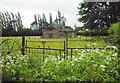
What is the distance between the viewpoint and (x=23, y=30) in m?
3.63

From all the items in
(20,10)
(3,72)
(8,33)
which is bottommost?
(3,72)

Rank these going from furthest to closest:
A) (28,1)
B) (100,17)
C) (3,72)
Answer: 1. (100,17)
2. (28,1)
3. (3,72)

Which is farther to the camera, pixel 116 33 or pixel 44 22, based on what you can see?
pixel 44 22

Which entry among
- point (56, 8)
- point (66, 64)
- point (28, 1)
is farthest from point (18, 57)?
point (56, 8)

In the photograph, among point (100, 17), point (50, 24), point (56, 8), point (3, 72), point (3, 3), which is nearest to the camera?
point (3, 72)

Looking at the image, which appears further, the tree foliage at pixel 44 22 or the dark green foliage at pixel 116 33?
the tree foliage at pixel 44 22

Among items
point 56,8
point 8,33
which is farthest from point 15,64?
point 56,8

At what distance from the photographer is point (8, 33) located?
3.27m

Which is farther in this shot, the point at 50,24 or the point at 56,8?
the point at 50,24

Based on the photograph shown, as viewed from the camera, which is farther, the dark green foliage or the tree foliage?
the tree foliage

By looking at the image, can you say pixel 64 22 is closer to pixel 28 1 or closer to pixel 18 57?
pixel 28 1

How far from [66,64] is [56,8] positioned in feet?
4.81

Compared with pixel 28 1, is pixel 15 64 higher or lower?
lower

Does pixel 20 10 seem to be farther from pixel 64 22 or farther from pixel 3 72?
pixel 3 72
